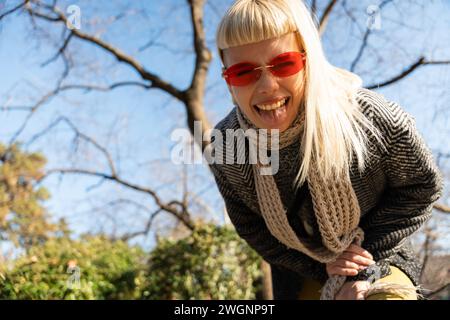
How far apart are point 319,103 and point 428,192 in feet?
1.68

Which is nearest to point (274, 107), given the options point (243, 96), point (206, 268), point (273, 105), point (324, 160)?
point (273, 105)

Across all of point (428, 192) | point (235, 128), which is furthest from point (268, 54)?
point (428, 192)

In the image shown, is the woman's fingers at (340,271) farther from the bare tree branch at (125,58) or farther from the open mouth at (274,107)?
the bare tree branch at (125,58)

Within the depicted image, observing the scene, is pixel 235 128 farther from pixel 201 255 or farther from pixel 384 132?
pixel 201 255

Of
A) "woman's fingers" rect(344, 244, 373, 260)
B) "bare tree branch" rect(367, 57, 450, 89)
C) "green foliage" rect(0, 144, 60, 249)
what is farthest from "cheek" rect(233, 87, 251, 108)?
"green foliage" rect(0, 144, 60, 249)

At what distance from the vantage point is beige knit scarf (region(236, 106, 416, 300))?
1.71 metres

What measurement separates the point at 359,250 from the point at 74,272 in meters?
2.39

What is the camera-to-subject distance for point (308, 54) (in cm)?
159

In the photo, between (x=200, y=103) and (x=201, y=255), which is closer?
(x=201, y=255)

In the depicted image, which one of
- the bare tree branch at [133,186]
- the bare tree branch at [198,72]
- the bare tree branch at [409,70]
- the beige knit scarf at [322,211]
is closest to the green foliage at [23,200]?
the bare tree branch at [133,186]

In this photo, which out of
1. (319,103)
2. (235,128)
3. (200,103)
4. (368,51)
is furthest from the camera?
(200,103)

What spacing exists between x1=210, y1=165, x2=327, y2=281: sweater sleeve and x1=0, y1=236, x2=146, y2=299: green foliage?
1802 mm

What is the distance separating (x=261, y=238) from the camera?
199 cm

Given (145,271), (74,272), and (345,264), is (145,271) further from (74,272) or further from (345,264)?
(345,264)
